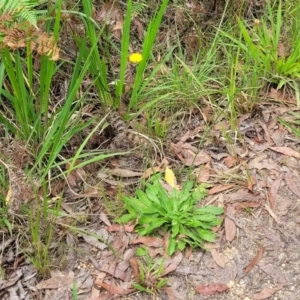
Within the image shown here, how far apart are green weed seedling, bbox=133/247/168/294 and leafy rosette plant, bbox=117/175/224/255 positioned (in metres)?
0.08

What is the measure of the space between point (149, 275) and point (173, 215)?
27 centimetres

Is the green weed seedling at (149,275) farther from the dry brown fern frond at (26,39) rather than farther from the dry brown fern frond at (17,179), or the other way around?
the dry brown fern frond at (26,39)

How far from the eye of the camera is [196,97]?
2.73m

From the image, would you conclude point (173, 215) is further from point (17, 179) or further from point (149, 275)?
point (17, 179)

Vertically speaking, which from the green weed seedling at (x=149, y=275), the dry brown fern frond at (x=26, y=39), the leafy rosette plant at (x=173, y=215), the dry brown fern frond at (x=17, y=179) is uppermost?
the dry brown fern frond at (x=26, y=39)

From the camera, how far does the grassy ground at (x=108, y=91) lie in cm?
222

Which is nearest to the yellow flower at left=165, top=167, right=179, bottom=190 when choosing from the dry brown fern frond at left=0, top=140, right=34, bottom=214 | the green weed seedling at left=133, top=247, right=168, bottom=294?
the green weed seedling at left=133, top=247, right=168, bottom=294

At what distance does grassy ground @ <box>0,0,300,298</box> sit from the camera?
87.4 inches

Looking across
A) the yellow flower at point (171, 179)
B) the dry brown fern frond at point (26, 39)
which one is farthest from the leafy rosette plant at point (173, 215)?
the dry brown fern frond at point (26, 39)

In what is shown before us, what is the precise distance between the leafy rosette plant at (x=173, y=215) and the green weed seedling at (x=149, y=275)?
80mm

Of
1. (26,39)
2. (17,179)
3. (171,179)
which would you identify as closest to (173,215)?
(171,179)

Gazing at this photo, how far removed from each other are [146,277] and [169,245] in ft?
0.57

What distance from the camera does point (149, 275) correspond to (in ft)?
6.96

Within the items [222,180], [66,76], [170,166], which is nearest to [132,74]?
[66,76]
